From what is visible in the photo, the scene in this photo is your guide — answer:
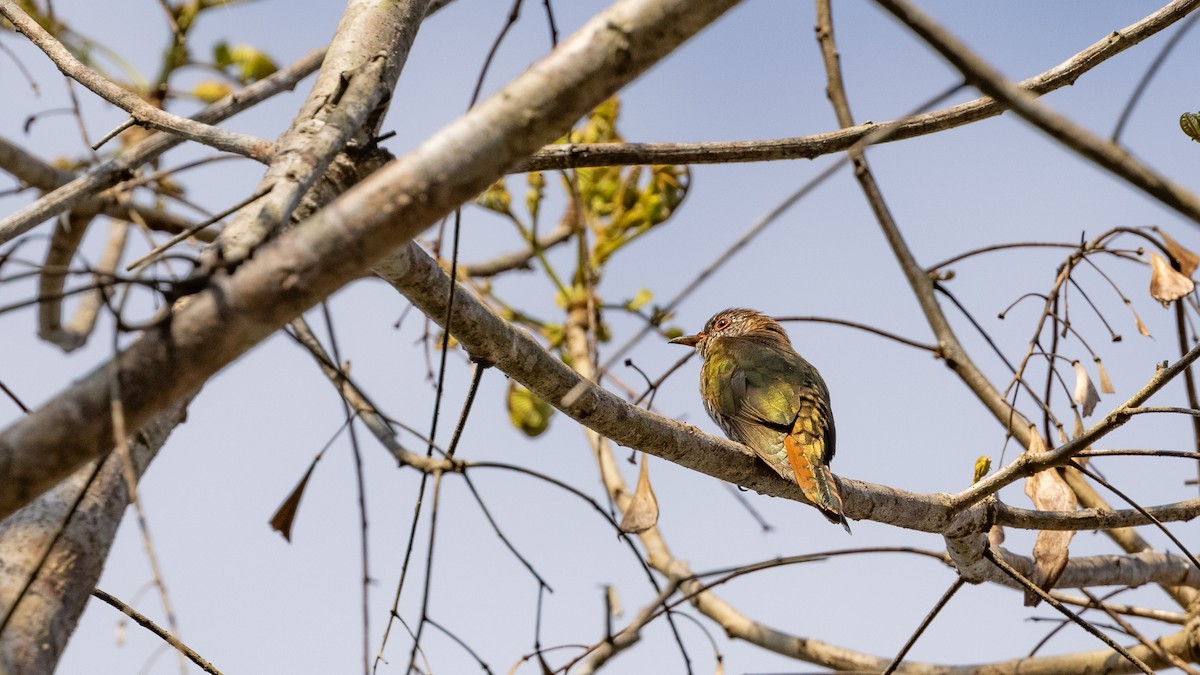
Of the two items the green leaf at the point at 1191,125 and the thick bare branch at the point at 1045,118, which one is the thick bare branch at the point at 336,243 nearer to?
the thick bare branch at the point at 1045,118

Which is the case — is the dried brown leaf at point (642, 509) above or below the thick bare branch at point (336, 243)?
above

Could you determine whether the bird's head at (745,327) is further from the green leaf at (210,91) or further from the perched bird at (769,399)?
the green leaf at (210,91)

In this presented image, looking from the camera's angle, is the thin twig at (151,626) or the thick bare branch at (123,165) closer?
the thin twig at (151,626)

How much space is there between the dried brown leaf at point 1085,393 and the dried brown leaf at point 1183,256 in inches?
19.9

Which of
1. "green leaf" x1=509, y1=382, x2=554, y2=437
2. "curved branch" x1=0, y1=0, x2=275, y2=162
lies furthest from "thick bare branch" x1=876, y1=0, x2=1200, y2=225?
"green leaf" x1=509, y1=382, x2=554, y2=437

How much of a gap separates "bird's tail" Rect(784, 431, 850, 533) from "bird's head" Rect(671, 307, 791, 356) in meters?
2.01

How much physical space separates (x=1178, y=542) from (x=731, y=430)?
258cm

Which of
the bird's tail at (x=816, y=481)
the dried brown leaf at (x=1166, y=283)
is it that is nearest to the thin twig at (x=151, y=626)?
the bird's tail at (x=816, y=481)

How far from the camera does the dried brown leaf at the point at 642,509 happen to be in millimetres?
3605

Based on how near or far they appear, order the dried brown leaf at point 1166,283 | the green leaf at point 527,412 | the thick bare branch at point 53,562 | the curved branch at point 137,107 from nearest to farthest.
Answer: the thick bare branch at point 53,562 < the curved branch at point 137,107 < the dried brown leaf at point 1166,283 < the green leaf at point 527,412

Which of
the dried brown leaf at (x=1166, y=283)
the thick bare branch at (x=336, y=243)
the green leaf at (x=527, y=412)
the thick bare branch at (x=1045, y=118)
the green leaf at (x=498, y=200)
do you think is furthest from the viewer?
the green leaf at (x=527, y=412)

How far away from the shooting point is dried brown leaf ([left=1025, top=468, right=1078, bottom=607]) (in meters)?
3.44

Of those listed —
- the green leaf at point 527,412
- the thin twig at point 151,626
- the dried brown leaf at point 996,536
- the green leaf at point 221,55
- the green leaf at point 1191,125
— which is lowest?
the thin twig at point 151,626

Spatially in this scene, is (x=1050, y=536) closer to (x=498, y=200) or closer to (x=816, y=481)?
(x=816, y=481)
